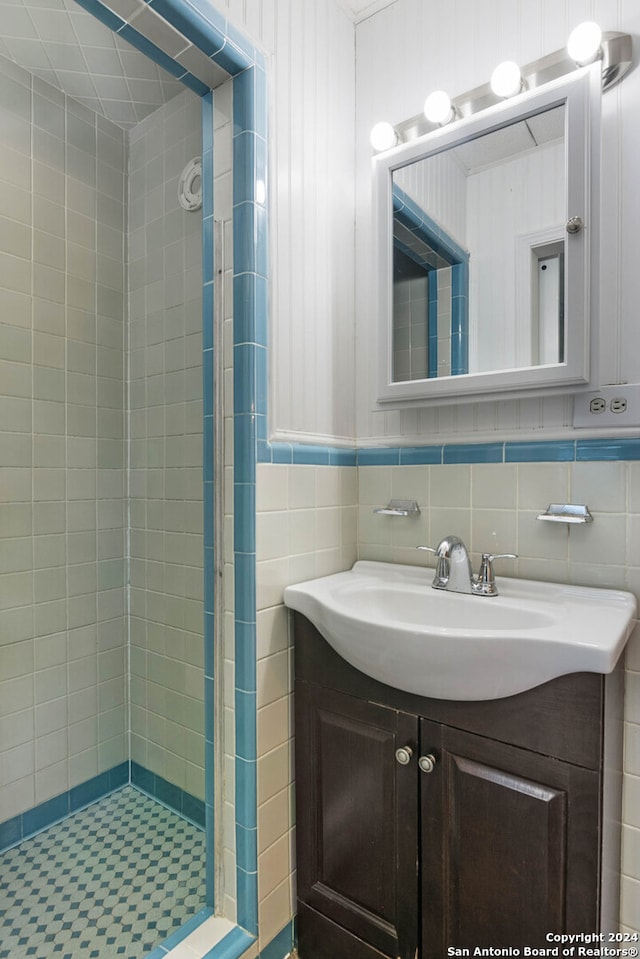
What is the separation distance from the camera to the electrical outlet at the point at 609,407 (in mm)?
1051

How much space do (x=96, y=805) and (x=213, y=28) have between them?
2.21m

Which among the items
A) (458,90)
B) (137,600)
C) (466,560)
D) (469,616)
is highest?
(458,90)

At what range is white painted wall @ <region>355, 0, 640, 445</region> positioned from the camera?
1075 mm

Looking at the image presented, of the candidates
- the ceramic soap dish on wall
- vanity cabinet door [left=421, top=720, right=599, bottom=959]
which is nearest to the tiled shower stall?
vanity cabinet door [left=421, top=720, right=599, bottom=959]

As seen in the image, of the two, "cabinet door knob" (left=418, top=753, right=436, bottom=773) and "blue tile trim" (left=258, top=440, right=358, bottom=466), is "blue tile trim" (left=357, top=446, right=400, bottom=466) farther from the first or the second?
"cabinet door knob" (left=418, top=753, right=436, bottom=773)

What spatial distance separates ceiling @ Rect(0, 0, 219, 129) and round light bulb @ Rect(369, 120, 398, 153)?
1.96 feet

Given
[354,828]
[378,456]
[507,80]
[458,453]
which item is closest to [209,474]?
[378,456]

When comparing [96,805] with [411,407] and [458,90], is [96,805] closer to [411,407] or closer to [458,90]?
[411,407]

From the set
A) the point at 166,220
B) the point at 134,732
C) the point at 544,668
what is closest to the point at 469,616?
the point at 544,668

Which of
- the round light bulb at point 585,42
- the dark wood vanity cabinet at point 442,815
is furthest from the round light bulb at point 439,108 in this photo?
the dark wood vanity cabinet at point 442,815

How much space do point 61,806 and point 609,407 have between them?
6.50ft

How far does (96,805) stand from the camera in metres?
1.73

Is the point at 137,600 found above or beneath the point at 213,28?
beneath

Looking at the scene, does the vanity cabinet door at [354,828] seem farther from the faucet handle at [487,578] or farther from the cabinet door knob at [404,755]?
the faucet handle at [487,578]
